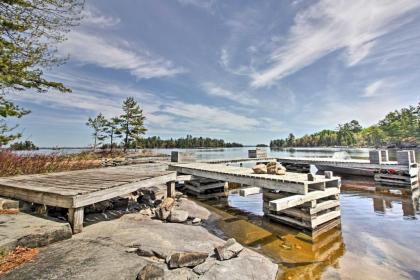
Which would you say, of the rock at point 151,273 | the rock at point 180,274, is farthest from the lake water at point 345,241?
the rock at point 151,273

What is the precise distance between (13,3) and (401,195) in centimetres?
1803

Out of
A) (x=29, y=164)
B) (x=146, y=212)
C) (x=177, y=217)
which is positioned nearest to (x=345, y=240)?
(x=177, y=217)

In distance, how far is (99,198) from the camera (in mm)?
5699

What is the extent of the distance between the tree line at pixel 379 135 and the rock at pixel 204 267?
9131cm

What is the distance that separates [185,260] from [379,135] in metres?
108

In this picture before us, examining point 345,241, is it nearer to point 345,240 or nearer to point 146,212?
point 345,240

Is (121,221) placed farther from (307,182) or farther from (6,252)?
(307,182)

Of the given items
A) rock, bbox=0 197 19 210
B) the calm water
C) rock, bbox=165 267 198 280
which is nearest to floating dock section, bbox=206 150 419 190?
the calm water

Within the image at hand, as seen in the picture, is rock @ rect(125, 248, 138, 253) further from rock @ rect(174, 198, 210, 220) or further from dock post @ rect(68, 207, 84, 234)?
rock @ rect(174, 198, 210, 220)

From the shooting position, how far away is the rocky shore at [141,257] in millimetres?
3363

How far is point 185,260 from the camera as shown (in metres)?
3.82

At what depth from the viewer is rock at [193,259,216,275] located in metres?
3.69

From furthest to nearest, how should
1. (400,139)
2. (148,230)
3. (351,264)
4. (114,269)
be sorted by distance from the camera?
1. (400,139)
2. (148,230)
3. (351,264)
4. (114,269)

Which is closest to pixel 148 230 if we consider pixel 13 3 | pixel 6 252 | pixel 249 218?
pixel 6 252
